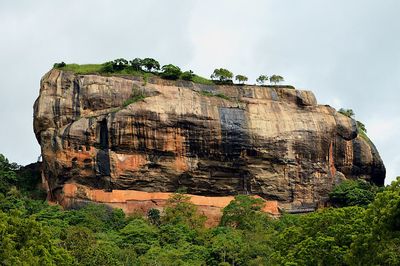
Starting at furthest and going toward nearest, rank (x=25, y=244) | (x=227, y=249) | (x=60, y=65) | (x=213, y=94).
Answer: (x=213, y=94)
(x=60, y=65)
(x=227, y=249)
(x=25, y=244)

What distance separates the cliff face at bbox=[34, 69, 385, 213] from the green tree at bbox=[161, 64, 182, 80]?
2.56ft

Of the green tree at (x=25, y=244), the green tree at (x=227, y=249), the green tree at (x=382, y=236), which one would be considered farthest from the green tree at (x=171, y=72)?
the green tree at (x=382, y=236)

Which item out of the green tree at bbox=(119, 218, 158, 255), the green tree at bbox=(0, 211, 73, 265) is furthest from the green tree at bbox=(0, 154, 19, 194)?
the green tree at bbox=(0, 211, 73, 265)

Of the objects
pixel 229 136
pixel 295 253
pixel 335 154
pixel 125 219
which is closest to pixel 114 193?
pixel 125 219

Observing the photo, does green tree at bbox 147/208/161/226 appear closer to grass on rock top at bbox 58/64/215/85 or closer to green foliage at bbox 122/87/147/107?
green foliage at bbox 122/87/147/107

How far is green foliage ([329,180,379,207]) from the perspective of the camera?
168 feet

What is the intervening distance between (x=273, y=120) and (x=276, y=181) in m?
3.94

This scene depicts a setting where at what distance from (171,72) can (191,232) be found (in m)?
12.5

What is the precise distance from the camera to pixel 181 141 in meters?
50.6

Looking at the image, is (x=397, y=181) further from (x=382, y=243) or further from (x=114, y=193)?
(x=114, y=193)

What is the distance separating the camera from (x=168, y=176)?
50.5 meters

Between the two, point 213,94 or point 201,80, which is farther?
point 201,80

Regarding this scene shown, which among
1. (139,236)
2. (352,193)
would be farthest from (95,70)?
(352,193)

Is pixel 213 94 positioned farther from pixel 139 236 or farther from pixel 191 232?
pixel 139 236
